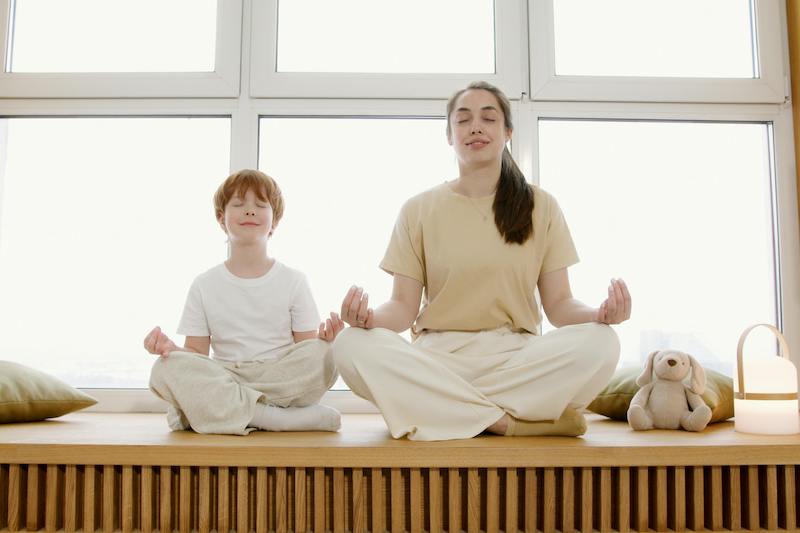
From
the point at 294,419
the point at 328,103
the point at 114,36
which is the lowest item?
the point at 294,419

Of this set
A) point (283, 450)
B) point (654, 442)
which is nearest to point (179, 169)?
point (283, 450)

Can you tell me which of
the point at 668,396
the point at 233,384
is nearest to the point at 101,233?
the point at 233,384

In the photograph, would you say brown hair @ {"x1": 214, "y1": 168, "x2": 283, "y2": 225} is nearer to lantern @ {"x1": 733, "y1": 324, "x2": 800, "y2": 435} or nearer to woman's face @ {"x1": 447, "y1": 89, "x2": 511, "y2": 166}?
woman's face @ {"x1": 447, "y1": 89, "x2": 511, "y2": 166}

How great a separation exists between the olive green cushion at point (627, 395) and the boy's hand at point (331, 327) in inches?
28.7

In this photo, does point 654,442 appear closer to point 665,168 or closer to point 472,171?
point 472,171

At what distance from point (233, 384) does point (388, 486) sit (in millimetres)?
467

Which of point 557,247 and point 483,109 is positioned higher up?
point 483,109

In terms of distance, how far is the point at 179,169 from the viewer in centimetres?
233

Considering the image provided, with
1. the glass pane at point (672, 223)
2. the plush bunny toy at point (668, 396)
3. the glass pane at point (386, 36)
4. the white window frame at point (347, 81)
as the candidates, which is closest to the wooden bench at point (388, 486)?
the plush bunny toy at point (668, 396)

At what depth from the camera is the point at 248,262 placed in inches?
71.2

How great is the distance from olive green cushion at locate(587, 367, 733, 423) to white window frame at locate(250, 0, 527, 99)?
1.00 m

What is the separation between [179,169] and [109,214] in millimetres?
280

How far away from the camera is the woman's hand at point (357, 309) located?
60.6 inches

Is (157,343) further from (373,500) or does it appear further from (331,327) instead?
(373,500)
